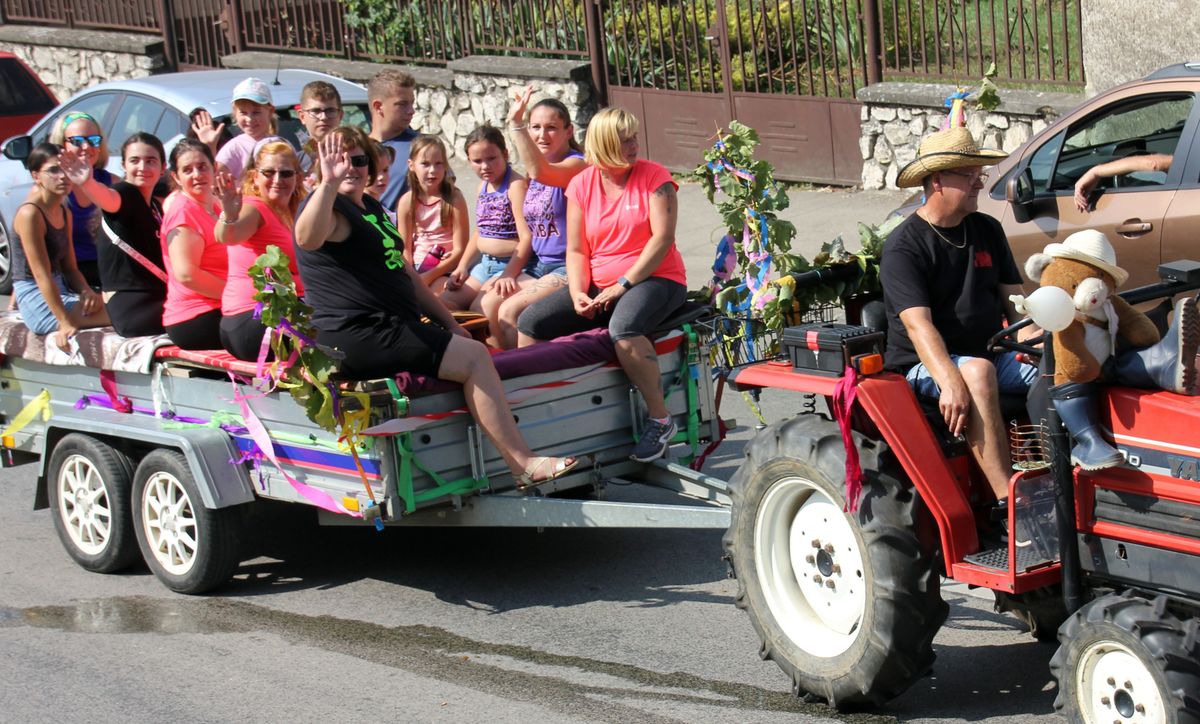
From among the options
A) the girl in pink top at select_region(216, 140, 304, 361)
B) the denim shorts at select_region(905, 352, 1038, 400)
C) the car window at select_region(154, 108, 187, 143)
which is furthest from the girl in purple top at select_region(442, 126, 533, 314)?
the car window at select_region(154, 108, 187, 143)

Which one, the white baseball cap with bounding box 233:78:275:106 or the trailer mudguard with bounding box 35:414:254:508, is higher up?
the white baseball cap with bounding box 233:78:275:106

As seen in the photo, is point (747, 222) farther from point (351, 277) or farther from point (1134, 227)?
point (1134, 227)

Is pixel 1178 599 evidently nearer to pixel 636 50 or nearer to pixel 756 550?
pixel 756 550

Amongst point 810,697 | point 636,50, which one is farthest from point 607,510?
point 636,50

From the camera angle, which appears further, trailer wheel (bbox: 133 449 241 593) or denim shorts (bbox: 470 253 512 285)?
denim shorts (bbox: 470 253 512 285)

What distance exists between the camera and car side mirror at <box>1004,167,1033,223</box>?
8078mm

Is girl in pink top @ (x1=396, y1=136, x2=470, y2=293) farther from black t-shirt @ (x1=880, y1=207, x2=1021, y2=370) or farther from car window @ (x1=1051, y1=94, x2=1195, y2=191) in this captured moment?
black t-shirt @ (x1=880, y1=207, x2=1021, y2=370)

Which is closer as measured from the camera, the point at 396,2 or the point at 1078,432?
the point at 1078,432

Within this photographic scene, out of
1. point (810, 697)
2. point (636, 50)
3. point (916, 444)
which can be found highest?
point (636, 50)

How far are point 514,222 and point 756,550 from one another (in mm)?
3110

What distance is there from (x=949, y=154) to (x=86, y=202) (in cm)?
516

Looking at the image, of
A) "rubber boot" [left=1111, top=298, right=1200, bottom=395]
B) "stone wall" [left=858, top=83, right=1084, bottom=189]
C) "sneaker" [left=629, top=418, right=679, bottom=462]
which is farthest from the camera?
"stone wall" [left=858, top=83, right=1084, bottom=189]

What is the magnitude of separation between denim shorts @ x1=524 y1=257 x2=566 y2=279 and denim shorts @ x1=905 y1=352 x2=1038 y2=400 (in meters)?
2.66

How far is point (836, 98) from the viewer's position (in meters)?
14.0
